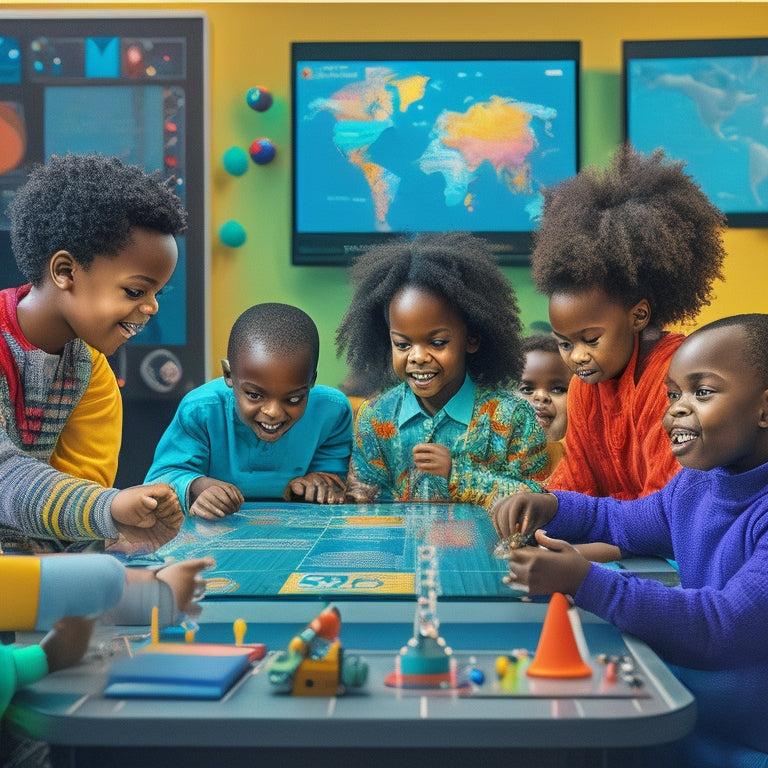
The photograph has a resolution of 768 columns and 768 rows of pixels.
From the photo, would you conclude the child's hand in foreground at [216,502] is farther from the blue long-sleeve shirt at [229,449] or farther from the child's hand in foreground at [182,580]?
the child's hand in foreground at [182,580]

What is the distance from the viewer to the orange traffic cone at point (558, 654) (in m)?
0.86

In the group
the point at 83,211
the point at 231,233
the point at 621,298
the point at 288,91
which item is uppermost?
the point at 288,91

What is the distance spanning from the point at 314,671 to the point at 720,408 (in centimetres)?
68

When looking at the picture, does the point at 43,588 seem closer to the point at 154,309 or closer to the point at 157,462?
the point at 154,309

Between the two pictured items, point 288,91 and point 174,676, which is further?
point 288,91

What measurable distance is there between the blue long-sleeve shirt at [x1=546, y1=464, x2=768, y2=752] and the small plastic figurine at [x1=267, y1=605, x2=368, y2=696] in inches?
13.1

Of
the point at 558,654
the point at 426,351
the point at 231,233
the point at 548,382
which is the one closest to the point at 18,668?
the point at 558,654

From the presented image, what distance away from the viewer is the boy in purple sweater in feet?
3.46

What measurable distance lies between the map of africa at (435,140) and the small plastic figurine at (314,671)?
3280 mm

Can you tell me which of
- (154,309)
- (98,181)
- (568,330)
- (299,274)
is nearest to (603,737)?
(154,309)

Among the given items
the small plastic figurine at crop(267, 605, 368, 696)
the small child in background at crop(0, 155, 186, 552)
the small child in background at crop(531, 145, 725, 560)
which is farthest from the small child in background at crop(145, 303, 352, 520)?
the small plastic figurine at crop(267, 605, 368, 696)

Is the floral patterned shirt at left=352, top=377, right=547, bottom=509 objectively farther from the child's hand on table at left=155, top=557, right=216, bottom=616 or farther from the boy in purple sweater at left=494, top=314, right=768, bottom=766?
the child's hand on table at left=155, top=557, right=216, bottom=616

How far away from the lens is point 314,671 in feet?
2.66

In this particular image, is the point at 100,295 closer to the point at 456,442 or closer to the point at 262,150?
the point at 456,442
